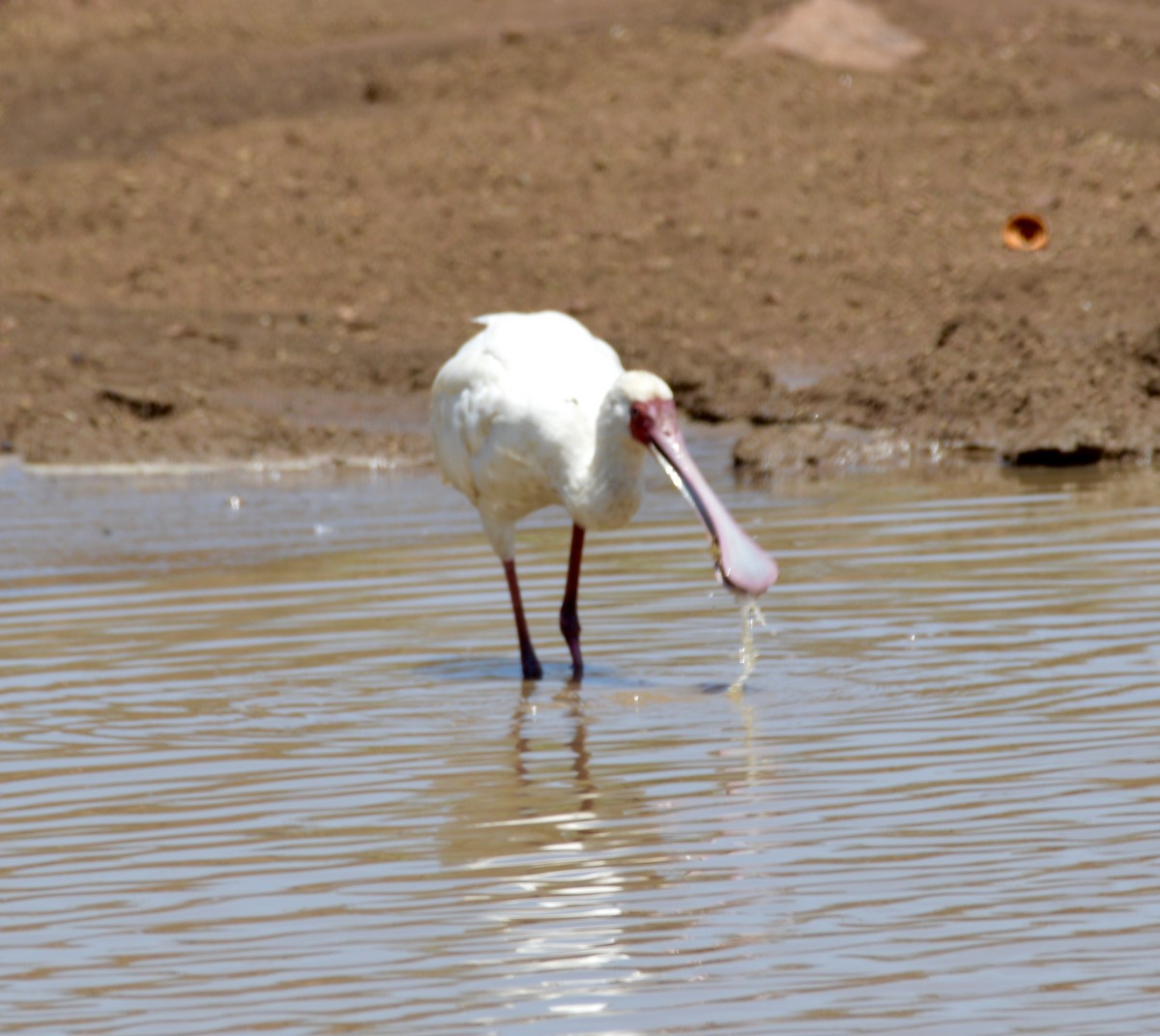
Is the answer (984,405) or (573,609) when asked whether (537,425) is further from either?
(984,405)

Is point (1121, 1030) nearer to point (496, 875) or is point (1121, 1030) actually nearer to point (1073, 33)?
point (496, 875)

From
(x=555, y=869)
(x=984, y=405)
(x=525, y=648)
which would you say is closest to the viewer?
(x=555, y=869)

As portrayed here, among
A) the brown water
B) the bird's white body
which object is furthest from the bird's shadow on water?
the bird's white body

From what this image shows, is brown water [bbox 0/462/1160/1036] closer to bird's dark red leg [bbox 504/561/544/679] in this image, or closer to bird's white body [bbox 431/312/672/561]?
bird's dark red leg [bbox 504/561/544/679]

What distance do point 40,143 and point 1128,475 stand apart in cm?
1237

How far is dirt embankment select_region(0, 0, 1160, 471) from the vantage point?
13.8 m

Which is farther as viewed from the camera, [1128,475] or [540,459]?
[1128,475]

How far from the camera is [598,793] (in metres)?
5.65

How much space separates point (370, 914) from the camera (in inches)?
182

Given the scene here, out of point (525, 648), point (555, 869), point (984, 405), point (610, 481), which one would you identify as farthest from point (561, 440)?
point (984, 405)

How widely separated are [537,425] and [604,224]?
10.8m

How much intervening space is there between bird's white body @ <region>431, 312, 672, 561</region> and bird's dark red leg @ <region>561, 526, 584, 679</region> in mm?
220

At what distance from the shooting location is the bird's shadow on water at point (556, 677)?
278 inches

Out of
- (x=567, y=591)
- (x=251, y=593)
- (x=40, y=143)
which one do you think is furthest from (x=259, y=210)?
(x=567, y=591)
